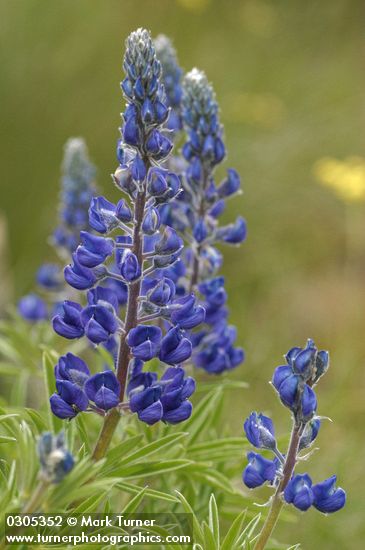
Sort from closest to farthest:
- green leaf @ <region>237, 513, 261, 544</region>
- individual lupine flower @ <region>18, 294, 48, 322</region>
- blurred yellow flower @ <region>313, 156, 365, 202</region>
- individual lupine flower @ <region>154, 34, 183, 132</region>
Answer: green leaf @ <region>237, 513, 261, 544</region> < individual lupine flower @ <region>154, 34, 183, 132</region> < individual lupine flower @ <region>18, 294, 48, 322</region> < blurred yellow flower @ <region>313, 156, 365, 202</region>

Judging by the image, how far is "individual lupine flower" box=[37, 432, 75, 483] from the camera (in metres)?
0.98

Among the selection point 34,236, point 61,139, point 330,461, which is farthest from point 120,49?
point 330,461

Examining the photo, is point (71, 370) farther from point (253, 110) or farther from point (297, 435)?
point (253, 110)

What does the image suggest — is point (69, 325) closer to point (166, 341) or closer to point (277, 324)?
point (166, 341)

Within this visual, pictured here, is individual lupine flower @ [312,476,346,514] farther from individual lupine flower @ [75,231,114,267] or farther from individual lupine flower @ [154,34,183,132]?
individual lupine flower @ [154,34,183,132]

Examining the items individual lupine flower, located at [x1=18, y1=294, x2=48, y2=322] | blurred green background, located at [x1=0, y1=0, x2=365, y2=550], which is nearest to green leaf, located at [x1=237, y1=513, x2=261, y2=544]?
individual lupine flower, located at [x1=18, y1=294, x2=48, y2=322]

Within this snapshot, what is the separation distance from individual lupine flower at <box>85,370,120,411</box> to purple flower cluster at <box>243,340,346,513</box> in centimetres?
21

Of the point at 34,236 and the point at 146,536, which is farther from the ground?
the point at 34,236

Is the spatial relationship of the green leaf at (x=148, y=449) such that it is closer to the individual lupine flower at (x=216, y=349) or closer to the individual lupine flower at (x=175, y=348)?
the individual lupine flower at (x=175, y=348)

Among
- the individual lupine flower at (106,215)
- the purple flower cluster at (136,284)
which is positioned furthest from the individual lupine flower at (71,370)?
the individual lupine flower at (106,215)

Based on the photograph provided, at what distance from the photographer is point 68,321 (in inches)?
52.0

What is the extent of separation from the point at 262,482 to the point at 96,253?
1.43 feet

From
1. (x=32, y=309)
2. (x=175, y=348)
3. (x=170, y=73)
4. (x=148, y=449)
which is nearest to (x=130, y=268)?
(x=175, y=348)

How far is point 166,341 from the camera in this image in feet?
4.27
